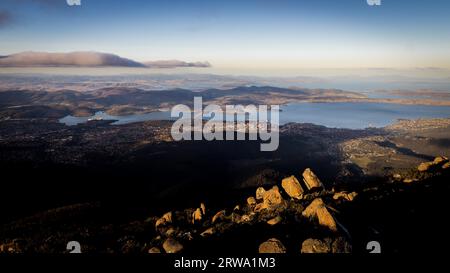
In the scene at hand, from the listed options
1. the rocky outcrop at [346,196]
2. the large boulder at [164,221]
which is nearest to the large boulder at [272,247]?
the rocky outcrop at [346,196]

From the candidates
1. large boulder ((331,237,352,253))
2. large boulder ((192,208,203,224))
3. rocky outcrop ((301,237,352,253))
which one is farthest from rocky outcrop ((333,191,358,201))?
large boulder ((192,208,203,224))

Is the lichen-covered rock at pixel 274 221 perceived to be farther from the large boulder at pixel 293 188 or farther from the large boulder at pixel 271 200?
the large boulder at pixel 293 188

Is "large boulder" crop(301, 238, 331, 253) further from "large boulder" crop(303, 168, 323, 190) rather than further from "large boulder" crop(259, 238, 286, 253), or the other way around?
"large boulder" crop(303, 168, 323, 190)

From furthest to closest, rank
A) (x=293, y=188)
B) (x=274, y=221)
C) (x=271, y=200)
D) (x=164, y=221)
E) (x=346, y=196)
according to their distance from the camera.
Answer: (x=293, y=188)
(x=271, y=200)
(x=164, y=221)
(x=346, y=196)
(x=274, y=221)

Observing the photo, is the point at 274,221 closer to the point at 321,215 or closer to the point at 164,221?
the point at 321,215

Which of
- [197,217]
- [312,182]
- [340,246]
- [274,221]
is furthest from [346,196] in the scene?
[197,217]
